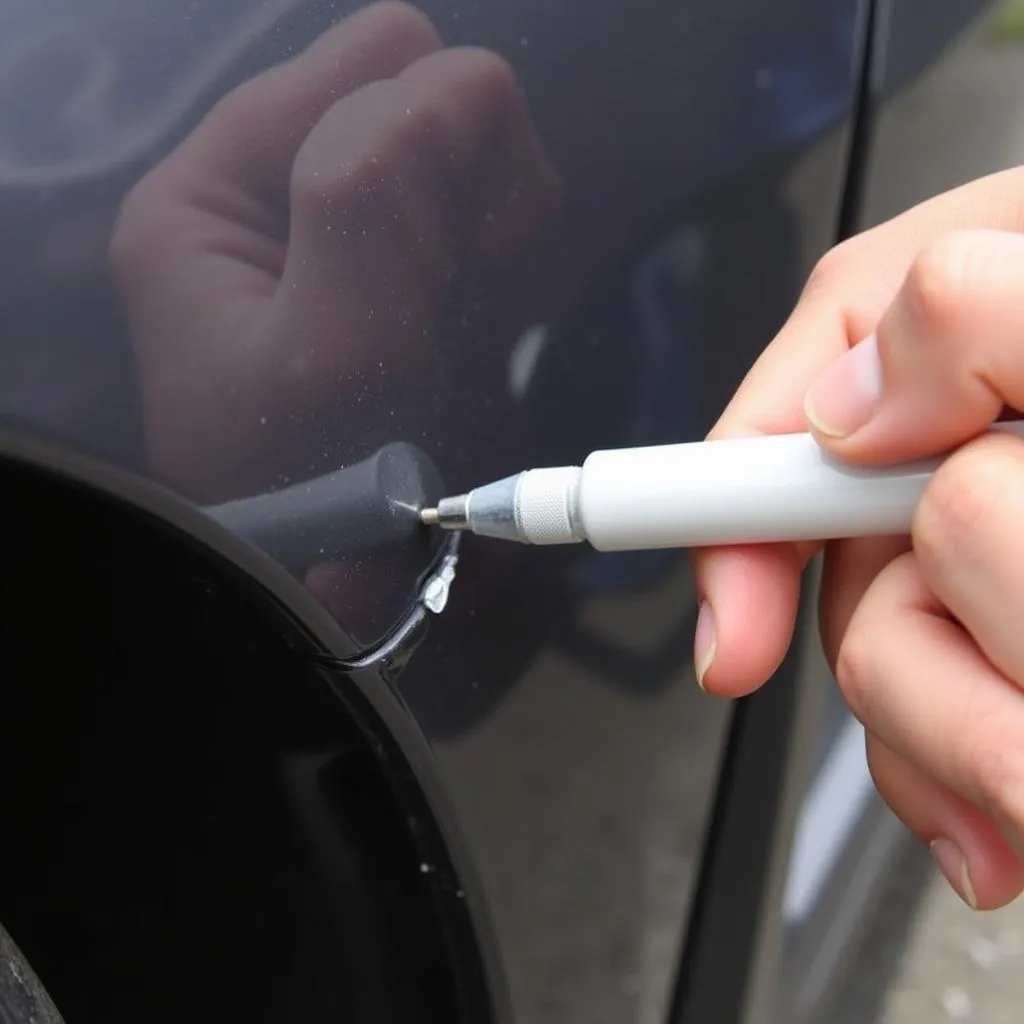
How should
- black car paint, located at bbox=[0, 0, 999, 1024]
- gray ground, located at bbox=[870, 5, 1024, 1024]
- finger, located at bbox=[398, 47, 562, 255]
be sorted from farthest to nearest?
1. gray ground, located at bbox=[870, 5, 1024, 1024]
2. finger, located at bbox=[398, 47, 562, 255]
3. black car paint, located at bbox=[0, 0, 999, 1024]

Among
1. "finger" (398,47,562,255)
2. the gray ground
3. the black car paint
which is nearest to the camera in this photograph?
the black car paint

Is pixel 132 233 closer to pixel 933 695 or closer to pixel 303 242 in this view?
pixel 303 242

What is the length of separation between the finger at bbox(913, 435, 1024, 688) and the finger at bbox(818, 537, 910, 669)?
0.30 ft

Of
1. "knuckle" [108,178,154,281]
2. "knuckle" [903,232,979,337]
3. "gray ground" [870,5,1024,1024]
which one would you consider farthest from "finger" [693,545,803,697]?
"gray ground" [870,5,1024,1024]

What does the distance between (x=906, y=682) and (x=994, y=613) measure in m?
0.04

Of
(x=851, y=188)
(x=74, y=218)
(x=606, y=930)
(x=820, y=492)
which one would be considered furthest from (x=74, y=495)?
(x=851, y=188)

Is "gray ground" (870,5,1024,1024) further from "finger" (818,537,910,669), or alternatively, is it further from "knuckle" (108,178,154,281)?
"knuckle" (108,178,154,281)

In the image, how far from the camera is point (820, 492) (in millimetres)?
373

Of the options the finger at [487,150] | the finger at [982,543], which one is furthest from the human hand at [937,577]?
the finger at [487,150]

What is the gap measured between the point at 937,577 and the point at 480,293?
0.63 feet

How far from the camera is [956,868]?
1.29ft

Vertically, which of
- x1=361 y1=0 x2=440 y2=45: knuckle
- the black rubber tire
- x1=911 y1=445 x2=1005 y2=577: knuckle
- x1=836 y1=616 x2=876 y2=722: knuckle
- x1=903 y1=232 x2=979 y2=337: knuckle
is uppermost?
x1=361 y1=0 x2=440 y2=45: knuckle

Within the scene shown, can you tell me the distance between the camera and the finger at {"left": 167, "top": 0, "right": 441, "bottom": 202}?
1.10 feet

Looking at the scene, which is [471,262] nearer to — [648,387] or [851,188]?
[648,387]
